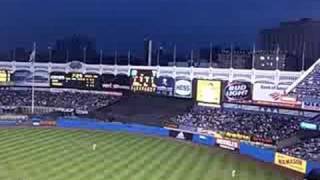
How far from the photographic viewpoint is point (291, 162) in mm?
42406

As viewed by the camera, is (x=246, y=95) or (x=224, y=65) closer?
(x=246, y=95)

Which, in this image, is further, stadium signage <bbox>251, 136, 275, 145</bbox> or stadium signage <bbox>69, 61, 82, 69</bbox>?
stadium signage <bbox>69, 61, 82, 69</bbox>

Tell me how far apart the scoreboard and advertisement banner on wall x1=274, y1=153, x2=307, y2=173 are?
4089cm

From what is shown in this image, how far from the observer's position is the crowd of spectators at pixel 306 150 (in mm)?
44125

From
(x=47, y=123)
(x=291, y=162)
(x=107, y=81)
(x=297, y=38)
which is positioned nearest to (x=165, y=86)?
(x=107, y=81)

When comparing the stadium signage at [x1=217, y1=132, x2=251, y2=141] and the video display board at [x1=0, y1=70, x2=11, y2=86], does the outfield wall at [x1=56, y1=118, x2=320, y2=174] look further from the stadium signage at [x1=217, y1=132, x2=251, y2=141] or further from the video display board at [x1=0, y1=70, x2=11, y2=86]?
the video display board at [x1=0, y1=70, x2=11, y2=86]

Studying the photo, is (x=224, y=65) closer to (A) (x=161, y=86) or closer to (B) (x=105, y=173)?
(A) (x=161, y=86)

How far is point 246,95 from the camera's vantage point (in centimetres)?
6253

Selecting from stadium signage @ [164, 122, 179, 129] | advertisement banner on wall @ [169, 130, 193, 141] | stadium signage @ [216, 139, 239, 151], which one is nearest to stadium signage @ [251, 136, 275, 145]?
stadium signage @ [216, 139, 239, 151]

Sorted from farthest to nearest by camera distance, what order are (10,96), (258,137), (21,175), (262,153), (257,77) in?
1. (10,96)
2. (257,77)
3. (258,137)
4. (262,153)
5. (21,175)

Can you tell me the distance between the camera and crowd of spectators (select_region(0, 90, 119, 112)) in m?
77.4

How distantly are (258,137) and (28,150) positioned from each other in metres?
22.6

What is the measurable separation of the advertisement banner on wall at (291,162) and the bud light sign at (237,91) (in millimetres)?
18410

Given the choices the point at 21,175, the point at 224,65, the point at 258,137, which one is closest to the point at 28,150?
the point at 21,175
